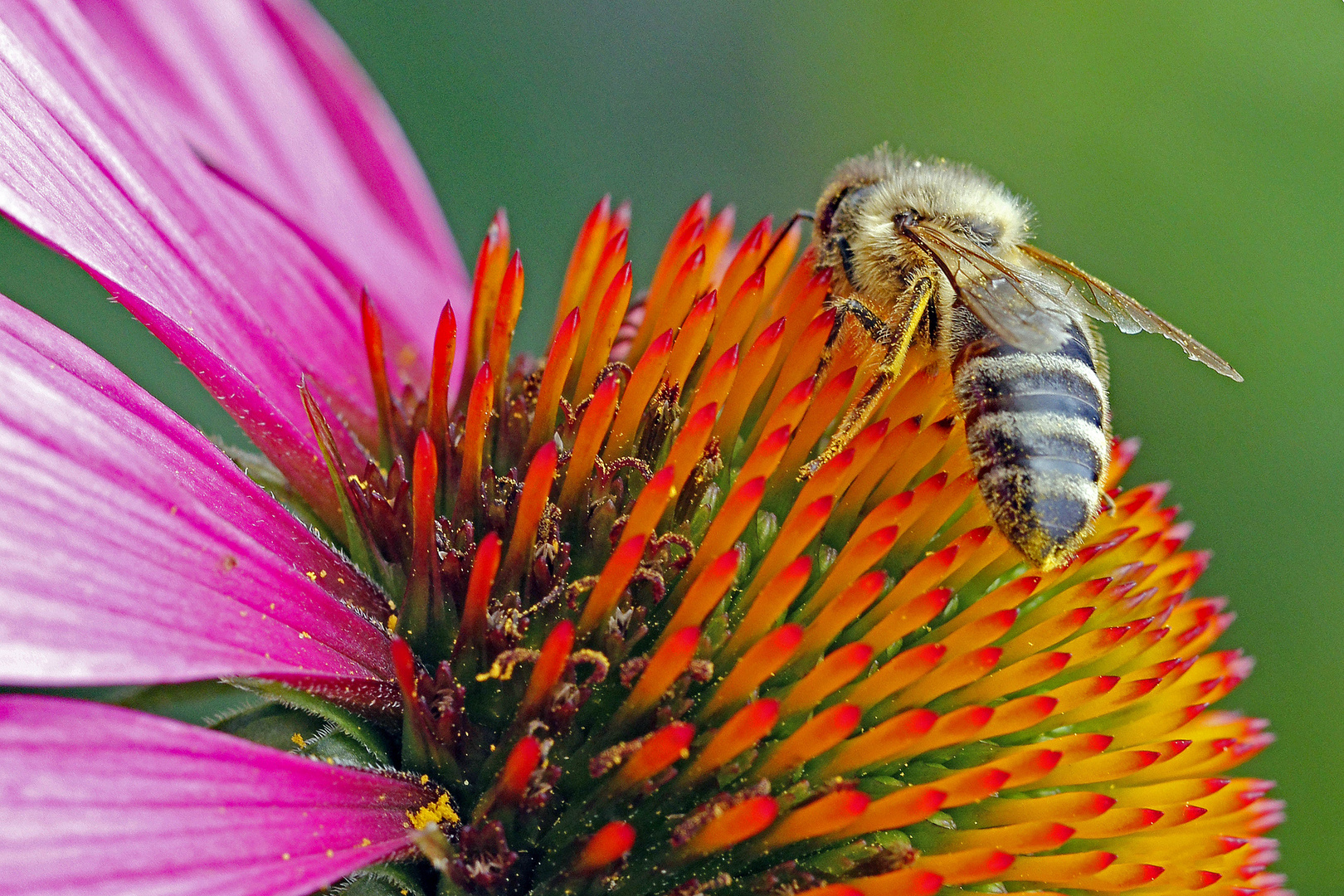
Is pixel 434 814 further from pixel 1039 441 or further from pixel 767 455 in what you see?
pixel 1039 441

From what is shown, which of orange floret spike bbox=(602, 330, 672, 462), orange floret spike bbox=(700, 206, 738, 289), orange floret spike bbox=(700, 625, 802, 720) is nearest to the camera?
orange floret spike bbox=(700, 625, 802, 720)

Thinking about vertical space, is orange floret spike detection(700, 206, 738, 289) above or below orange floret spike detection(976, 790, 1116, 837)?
above

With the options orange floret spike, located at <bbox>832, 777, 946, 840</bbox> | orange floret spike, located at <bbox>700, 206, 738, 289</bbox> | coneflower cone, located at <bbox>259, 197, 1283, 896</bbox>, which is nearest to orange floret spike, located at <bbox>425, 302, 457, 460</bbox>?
coneflower cone, located at <bbox>259, 197, 1283, 896</bbox>

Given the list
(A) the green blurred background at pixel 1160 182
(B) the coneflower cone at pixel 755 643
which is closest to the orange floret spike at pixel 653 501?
(B) the coneflower cone at pixel 755 643

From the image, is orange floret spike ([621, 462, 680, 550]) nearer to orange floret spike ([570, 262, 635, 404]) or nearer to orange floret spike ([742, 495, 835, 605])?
orange floret spike ([742, 495, 835, 605])

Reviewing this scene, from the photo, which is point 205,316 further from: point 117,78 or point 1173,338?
point 1173,338
